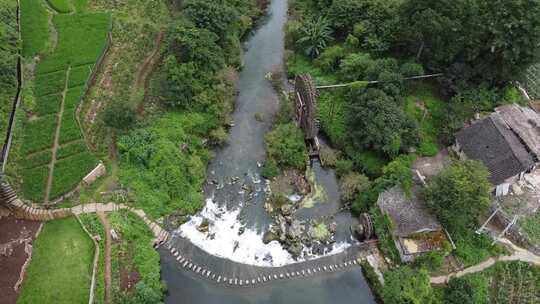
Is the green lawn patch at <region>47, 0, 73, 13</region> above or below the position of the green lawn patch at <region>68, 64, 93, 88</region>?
above

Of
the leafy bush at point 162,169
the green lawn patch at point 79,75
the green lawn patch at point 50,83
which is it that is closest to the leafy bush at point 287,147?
the leafy bush at point 162,169

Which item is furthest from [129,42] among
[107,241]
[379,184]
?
[379,184]

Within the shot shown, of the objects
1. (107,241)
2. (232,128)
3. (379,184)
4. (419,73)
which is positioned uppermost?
(419,73)

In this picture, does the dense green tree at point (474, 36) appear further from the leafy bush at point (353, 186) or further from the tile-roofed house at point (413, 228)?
the tile-roofed house at point (413, 228)

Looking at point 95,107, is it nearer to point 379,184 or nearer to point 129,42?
point 129,42

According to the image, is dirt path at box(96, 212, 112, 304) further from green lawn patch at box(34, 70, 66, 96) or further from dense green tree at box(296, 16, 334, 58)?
dense green tree at box(296, 16, 334, 58)

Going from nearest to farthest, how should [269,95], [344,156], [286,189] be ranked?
[286,189] < [344,156] < [269,95]

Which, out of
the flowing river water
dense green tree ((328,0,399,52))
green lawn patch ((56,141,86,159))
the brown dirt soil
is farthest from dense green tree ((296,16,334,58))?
the brown dirt soil

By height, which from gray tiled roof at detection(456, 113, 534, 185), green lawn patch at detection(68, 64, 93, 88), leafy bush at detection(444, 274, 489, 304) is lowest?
green lawn patch at detection(68, 64, 93, 88)
